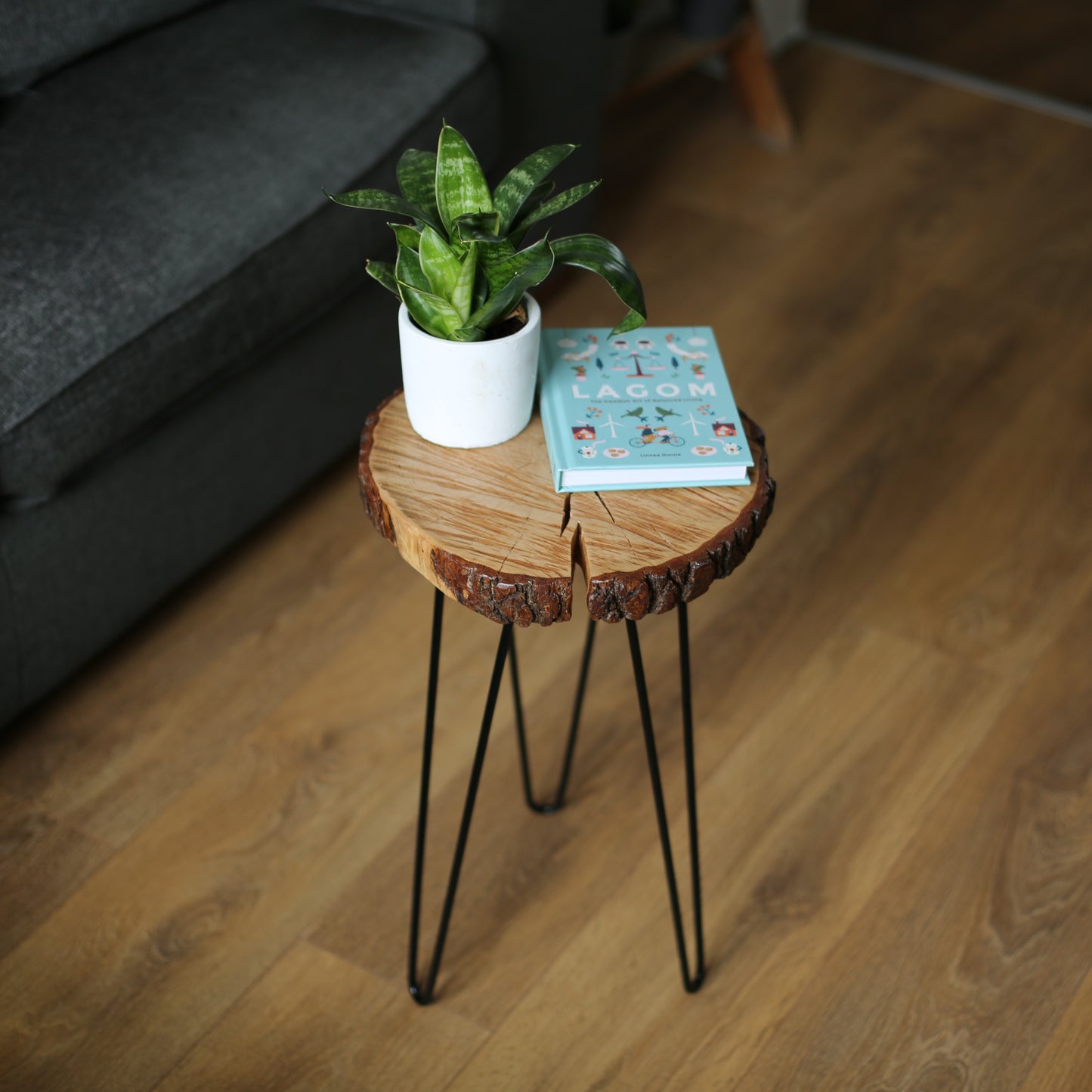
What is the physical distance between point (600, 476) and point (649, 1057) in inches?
21.9

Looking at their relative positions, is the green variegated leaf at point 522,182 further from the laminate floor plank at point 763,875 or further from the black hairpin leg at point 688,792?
the laminate floor plank at point 763,875

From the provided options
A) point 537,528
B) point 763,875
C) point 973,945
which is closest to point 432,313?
point 537,528

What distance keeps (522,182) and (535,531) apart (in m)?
0.25

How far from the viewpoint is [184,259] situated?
1300 mm

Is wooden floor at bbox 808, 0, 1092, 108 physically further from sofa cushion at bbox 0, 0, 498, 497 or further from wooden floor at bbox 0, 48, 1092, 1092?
sofa cushion at bbox 0, 0, 498, 497

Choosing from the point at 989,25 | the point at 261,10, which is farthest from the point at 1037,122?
the point at 261,10

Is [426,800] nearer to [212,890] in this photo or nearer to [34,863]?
[212,890]

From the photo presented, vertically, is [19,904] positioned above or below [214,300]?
below

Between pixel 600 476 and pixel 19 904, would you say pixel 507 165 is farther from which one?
pixel 19 904

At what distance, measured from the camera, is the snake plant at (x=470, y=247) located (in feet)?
2.85

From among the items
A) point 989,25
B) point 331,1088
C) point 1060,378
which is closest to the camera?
point 331,1088

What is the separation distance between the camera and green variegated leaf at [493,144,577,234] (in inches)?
34.9

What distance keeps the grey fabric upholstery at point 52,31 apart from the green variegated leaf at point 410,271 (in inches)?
36.2

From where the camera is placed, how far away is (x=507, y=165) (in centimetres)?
178
